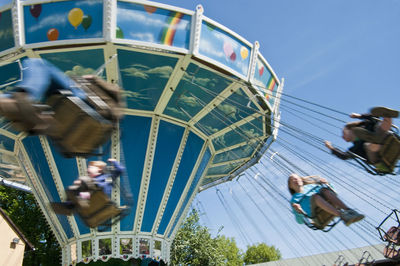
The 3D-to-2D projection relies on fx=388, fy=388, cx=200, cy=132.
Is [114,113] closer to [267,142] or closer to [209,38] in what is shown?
[209,38]

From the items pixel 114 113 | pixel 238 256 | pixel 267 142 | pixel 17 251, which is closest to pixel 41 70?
pixel 114 113

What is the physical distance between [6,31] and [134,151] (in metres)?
4.52

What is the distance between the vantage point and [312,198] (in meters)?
5.23

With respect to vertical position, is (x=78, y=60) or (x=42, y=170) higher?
(x=78, y=60)

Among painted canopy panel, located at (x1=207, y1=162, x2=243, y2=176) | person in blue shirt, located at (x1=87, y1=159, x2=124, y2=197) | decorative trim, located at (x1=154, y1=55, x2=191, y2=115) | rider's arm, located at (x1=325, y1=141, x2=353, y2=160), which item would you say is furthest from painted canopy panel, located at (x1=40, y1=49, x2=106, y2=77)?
painted canopy panel, located at (x1=207, y1=162, x2=243, y2=176)

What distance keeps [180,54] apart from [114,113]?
4.93 meters

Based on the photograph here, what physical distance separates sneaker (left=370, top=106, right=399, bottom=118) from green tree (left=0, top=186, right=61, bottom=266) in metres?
17.2

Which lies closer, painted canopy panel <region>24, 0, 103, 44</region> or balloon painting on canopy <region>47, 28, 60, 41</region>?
painted canopy panel <region>24, 0, 103, 44</region>

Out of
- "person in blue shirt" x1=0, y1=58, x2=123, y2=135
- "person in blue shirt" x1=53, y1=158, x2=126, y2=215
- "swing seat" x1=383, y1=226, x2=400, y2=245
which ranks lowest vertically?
"swing seat" x1=383, y1=226, x2=400, y2=245

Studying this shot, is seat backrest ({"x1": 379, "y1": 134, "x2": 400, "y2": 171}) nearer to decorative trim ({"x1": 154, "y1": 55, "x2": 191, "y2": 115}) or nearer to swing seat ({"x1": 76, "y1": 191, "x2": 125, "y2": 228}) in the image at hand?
swing seat ({"x1": 76, "y1": 191, "x2": 125, "y2": 228})

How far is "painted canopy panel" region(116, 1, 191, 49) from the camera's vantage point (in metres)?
8.15

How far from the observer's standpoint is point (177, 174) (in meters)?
11.6

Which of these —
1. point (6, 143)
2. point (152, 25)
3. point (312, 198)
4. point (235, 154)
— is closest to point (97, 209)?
point (312, 198)

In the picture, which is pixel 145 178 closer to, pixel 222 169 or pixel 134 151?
pixel 134 151
